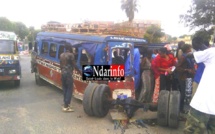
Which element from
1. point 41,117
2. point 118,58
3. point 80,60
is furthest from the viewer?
point 80,60

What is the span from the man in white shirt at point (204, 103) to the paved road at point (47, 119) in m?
2.07

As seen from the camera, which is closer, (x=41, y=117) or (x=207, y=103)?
(x=207, y=103)

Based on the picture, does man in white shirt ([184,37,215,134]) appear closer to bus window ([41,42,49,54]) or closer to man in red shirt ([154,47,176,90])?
man in red shirt ([154,47,176,90])

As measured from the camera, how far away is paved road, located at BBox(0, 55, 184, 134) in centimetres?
580

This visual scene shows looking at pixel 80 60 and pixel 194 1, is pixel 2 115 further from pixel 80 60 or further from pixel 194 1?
pixel 194 1

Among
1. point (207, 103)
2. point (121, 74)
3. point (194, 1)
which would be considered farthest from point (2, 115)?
point (194, 1)

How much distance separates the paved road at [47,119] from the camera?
5805 millimetres

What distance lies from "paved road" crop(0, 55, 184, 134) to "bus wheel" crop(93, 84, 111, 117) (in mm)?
191

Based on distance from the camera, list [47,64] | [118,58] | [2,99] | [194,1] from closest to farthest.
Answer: [118,58], [2,99], [47,64], [194,1]

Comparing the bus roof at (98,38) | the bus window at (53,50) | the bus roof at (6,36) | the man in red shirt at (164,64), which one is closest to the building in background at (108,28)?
the bus roof at (98,38)

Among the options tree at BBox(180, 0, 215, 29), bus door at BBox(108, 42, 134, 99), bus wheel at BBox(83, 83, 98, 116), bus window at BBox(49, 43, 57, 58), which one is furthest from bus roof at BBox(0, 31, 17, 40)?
tree at BBox(180, 0, 215, 29)

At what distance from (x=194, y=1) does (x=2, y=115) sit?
62.0ft

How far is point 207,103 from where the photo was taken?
11.3 ft

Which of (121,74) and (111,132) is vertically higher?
(121,74)
